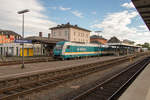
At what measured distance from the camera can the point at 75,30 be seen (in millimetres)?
63281

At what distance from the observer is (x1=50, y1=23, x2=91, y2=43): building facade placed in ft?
199

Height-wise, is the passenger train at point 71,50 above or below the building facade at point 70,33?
below

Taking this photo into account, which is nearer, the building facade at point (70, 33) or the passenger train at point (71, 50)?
the passenger train at point (71, 50)

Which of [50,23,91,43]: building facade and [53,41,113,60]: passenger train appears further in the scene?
[50,23,91,43]: building facade

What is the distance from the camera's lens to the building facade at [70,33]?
60.6m

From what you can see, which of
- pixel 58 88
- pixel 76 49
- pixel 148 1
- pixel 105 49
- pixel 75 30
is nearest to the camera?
pixel 148 1

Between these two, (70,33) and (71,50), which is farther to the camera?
(70,33)

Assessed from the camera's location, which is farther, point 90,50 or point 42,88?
point 90,50

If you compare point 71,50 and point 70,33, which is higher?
point 70,33

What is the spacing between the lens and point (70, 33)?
60062 millimetres

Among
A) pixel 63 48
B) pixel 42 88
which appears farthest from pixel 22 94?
pixel 63 48

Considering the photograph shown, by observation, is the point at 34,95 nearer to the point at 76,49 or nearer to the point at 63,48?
the point at 63,48

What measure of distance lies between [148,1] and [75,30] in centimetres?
5609

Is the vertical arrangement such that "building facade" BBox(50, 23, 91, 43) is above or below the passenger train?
above
